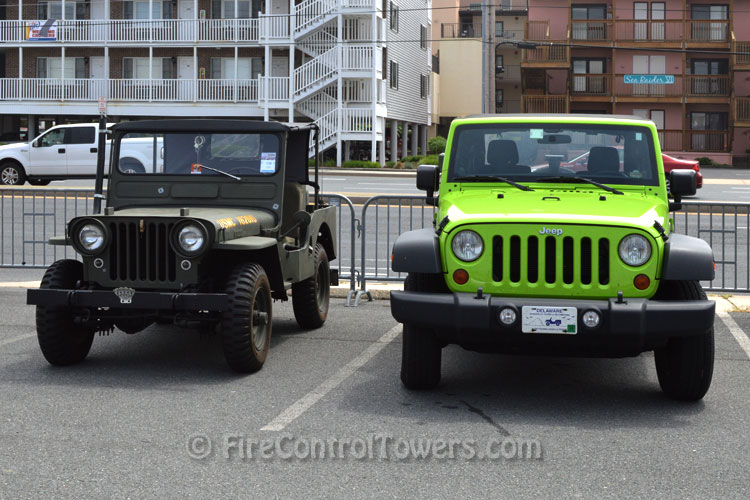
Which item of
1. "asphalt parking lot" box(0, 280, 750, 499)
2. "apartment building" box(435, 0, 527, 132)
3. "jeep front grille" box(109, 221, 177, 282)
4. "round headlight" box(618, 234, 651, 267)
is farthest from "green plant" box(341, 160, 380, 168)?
"round headlight" box(618, 234, 651, 267)

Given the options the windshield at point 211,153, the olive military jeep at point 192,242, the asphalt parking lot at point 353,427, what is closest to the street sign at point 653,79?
the asphalt parking lot at point 353,427

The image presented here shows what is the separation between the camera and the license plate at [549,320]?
668cm

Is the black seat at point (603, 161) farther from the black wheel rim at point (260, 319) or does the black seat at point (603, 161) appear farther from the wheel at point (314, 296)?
the wheel at point (314, 296)

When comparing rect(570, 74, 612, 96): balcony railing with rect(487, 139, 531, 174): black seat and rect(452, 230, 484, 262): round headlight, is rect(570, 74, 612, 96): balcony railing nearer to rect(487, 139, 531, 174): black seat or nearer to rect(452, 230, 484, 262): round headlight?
rect(487, 139, 531, 174): black seat

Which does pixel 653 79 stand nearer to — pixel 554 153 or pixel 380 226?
pixel 380 226

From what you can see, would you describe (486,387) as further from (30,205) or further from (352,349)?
(30,205)

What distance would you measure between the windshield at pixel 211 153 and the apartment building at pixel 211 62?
118 feet

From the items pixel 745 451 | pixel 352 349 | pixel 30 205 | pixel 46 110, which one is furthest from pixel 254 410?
pixel 46 110

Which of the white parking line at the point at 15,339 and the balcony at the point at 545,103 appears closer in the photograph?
the white parking line at the point at 15,339

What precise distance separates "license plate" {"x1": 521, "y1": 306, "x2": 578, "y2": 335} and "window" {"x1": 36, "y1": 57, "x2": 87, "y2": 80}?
4632 cm

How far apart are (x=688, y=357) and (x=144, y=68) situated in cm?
4557

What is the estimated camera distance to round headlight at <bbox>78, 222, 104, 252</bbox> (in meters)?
7.80

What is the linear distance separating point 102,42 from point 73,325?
43.0 metres

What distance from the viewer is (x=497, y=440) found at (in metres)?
6.22
